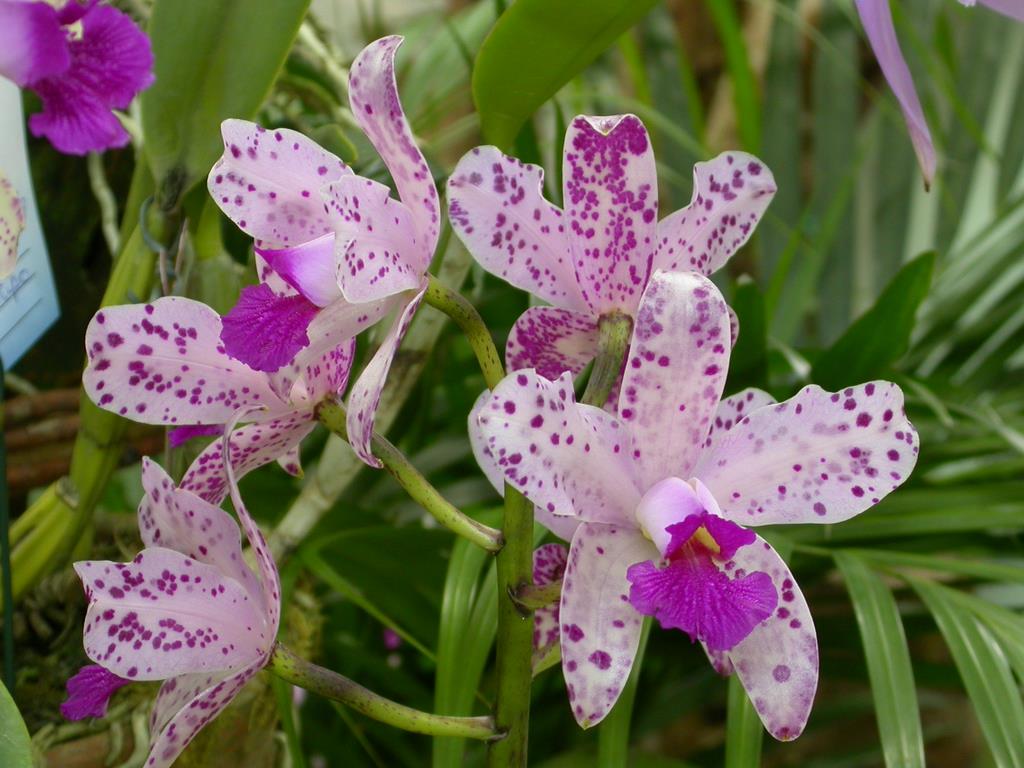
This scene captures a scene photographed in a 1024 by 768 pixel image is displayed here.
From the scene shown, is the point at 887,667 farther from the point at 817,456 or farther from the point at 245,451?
the point at 245,451

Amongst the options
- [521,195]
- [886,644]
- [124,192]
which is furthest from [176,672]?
[124,192]

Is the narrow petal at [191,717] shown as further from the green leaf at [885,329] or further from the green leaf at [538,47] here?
the green leaf at [885,329]

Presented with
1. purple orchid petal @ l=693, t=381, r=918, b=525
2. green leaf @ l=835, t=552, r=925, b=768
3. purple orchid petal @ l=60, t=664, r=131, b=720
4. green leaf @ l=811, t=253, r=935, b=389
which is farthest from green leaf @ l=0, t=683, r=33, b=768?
green leaf @ l=811, t=253, r=935, b=389

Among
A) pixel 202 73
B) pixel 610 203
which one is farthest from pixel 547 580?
pixel 202 73

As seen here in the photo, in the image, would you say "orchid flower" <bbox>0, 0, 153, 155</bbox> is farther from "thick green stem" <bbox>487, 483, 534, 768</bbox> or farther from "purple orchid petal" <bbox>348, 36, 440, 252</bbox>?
"thick green stem" <bbox>487, 483, 534, 768</bbox>

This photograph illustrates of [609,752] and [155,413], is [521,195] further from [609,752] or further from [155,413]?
[609,752]

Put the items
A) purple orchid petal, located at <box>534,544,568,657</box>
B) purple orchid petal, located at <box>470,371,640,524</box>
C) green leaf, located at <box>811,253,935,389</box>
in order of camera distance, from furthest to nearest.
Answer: green leaf, located at <box>811,253,935,389</box>
purple orchid petal, located at <box>534,544,568,657</box>
purple orchid petal, located at <box>470,371,640,524</box>

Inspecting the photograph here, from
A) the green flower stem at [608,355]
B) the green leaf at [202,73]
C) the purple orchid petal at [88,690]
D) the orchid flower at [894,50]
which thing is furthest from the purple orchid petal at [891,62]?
Answer: the purple orchid petal at [88,690]
